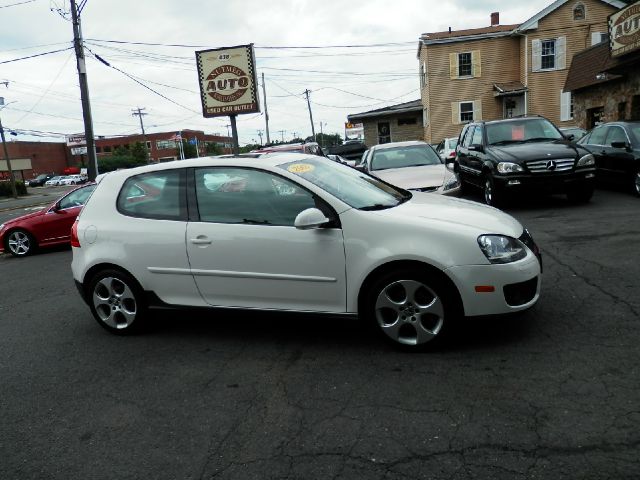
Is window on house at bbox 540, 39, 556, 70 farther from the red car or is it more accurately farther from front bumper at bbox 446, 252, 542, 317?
front bumper at bbox 446, 252, 542, 317

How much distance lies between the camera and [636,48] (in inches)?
555

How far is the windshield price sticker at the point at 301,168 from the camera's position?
4325 millimetres

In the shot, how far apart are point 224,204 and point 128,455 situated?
208cm

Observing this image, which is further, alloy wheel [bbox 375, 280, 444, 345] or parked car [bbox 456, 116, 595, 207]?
parked car [bbox 456, 116, 595, 207]

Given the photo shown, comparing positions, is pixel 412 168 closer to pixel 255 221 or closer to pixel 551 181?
pixel 551 181

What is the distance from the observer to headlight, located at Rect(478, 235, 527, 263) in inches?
147

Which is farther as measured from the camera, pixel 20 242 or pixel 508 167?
pixel 20 242

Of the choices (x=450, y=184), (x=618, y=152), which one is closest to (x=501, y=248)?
(x=450, y=184)

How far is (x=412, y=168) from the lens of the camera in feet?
32.7

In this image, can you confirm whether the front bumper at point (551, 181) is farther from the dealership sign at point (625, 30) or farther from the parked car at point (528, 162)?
the dealership sign at point (625, 30)

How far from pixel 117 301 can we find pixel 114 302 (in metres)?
0.04

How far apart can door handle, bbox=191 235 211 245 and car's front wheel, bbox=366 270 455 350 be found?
1385 mm

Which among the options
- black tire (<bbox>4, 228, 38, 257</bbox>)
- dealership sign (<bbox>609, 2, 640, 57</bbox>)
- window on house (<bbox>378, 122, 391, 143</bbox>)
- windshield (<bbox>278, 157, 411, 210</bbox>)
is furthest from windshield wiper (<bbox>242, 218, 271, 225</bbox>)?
window on house (<bbox>378, 122, 391, 143</bbox>)

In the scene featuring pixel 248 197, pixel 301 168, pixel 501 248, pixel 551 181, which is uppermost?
pixel 301 168
